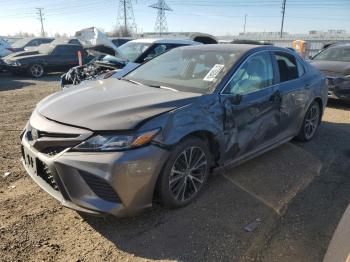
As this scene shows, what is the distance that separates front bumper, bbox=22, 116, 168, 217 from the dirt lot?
0.34 m

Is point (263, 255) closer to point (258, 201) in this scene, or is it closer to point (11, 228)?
point (258, 201)

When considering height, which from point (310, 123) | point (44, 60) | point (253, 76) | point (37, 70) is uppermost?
point (253, 76)

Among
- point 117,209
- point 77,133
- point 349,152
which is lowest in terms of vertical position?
point 349,152

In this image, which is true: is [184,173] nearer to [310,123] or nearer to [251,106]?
[251,106]

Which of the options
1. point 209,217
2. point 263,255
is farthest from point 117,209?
point 263,255

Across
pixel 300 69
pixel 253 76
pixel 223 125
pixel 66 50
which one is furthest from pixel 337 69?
pixel 66 50

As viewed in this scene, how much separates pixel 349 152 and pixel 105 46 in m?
6.94

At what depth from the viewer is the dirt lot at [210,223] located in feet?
9.54

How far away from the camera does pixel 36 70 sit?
47.8 feet

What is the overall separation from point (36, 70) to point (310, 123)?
1208 cm

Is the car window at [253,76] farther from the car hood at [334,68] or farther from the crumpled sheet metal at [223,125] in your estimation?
the car hood at [334,68]

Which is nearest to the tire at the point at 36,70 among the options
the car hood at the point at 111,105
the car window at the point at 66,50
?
the car window at the point at 66,50

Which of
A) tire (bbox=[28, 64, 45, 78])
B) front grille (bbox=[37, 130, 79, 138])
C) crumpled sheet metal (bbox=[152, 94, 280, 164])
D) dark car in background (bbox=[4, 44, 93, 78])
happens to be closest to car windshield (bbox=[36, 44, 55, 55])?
dark car in background (bbox=[4, 44, 93, 78])

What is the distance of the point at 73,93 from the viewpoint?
3822 mm
